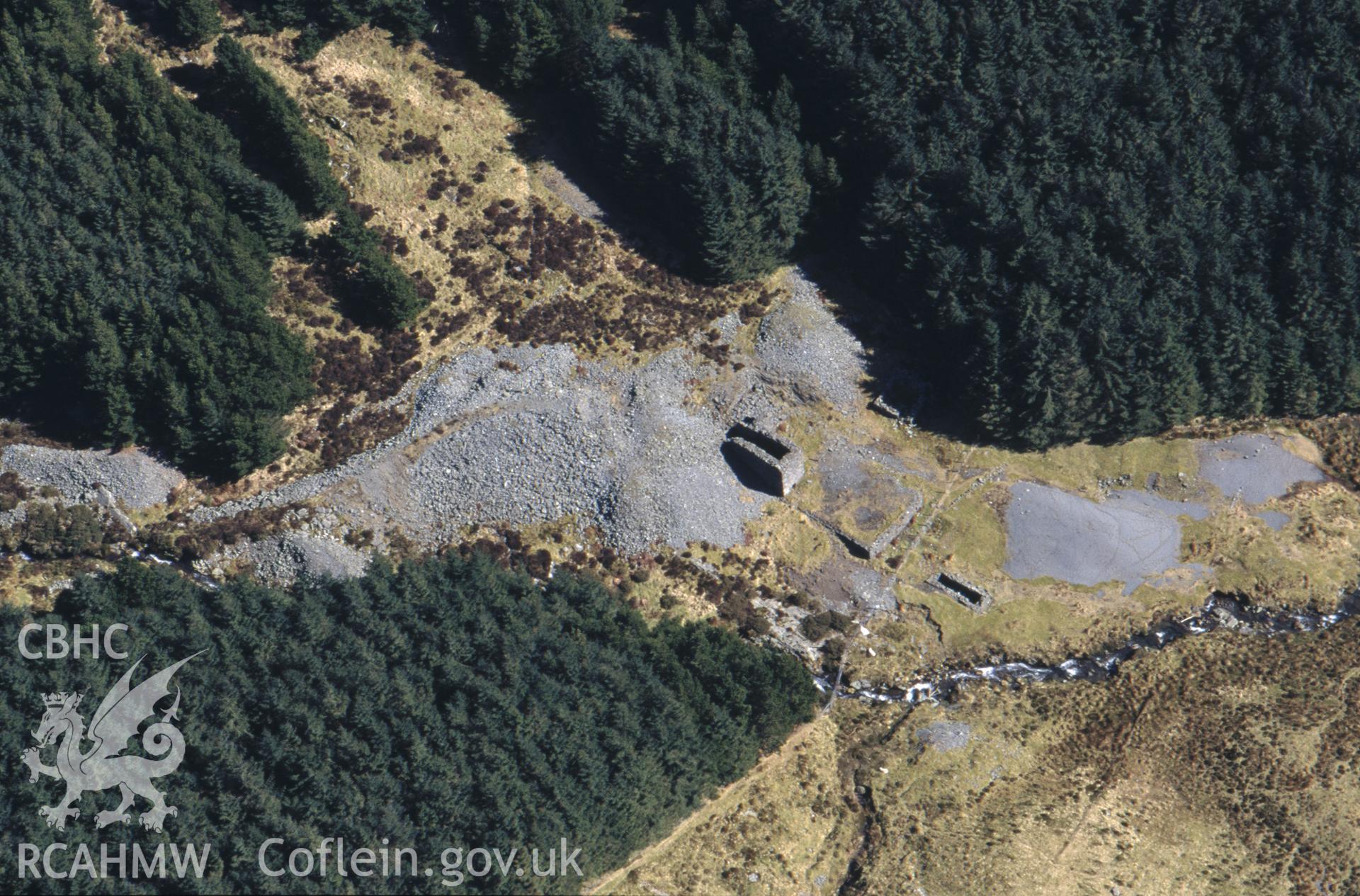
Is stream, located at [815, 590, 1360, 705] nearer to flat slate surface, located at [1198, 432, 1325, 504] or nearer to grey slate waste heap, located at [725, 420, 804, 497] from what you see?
flat slate surface, located at [1198, 432, 1325, 504]

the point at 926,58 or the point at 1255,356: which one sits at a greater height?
the point at 926,58

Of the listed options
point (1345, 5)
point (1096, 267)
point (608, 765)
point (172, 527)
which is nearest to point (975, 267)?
point (1096, 267)

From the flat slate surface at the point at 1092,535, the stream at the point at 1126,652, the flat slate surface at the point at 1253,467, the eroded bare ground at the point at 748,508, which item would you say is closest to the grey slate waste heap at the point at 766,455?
the eroded bare ground at the point at 748,508

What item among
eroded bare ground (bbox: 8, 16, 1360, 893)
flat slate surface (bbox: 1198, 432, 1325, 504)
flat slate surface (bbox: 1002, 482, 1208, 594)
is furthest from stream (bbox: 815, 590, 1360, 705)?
flat slate surface (bbox: 1198, 432, 1325, 504)

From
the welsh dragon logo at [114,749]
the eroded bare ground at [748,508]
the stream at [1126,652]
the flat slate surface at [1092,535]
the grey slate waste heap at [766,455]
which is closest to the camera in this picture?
the welsh dragon logo at [114,749]

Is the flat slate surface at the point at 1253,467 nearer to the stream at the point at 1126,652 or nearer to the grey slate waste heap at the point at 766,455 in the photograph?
the stream at the point at 1126,652

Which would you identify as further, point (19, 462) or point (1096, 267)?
point (1096, 267)

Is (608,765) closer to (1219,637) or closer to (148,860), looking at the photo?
(148,860)
